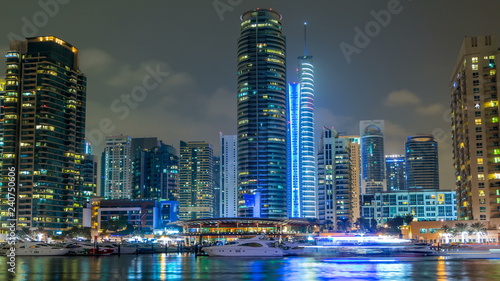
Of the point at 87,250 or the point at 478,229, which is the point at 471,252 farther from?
the point at 87,250

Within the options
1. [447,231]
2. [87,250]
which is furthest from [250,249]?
[447,231]

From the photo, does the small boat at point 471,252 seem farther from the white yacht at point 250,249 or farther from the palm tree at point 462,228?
the white yacht at point 250,249

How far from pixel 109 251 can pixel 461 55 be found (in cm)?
12130

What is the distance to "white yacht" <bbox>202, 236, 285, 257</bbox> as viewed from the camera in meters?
114

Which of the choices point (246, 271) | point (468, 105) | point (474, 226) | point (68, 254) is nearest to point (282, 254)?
point (246, 271)

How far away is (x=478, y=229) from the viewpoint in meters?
165

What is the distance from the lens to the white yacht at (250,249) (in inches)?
4483

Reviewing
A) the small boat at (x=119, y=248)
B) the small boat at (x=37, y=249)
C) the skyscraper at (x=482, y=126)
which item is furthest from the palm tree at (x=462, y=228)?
the small boat at (x=37, y=249)

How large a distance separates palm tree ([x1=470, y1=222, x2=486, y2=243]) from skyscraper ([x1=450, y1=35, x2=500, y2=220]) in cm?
581

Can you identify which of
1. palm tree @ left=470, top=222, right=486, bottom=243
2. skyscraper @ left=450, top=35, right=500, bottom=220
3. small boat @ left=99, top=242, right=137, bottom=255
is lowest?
small boat @ left=99, top=242, right=137, bottom=255

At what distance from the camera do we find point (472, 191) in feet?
575

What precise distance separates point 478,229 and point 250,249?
81.8 metres

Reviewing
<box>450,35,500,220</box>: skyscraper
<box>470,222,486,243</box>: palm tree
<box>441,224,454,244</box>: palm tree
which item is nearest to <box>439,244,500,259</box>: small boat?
<box>470,222,486,243</box>: palm tree

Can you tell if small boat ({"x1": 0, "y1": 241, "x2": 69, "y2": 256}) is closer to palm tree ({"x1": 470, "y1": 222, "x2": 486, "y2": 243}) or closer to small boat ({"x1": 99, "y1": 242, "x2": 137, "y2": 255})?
small boat ({"x1": 99, "y1": 242, "x2": 137, "y2": 255})
